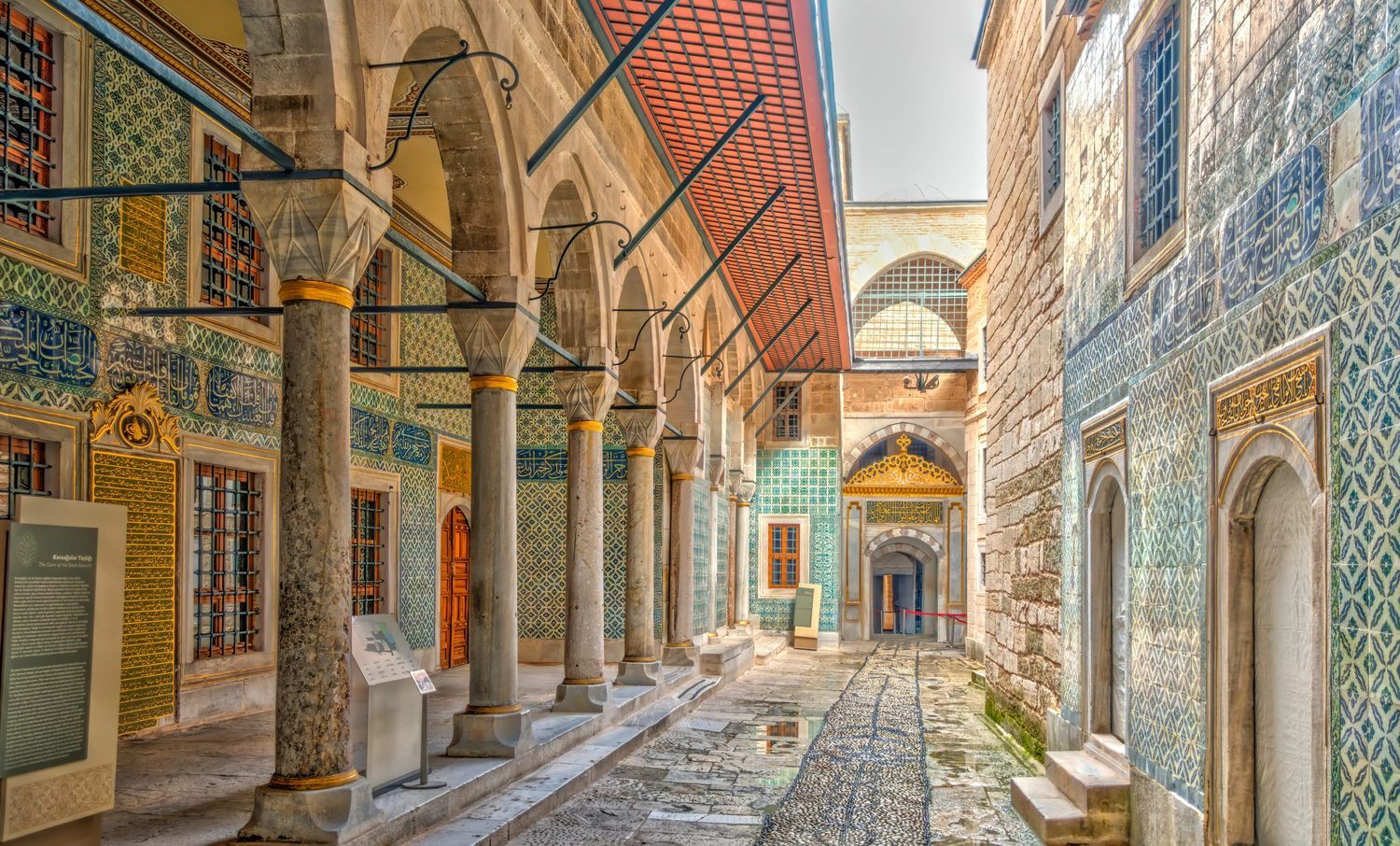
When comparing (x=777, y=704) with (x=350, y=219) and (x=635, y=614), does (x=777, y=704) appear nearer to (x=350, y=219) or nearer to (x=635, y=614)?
(x=635, y=614)

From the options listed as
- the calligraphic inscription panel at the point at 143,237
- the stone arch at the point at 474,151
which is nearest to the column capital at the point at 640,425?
the stone arch at the point at 474,151

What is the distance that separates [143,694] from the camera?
25.7ft

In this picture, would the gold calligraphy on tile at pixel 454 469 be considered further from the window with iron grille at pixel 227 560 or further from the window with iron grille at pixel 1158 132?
the window with iron grille at pixel 1158 132

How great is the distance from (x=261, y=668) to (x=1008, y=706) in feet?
21.1

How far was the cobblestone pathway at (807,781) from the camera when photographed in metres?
6.59

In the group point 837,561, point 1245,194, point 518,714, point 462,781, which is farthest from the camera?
point 837,561

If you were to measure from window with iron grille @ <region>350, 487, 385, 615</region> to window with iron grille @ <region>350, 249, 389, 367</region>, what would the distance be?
139cm

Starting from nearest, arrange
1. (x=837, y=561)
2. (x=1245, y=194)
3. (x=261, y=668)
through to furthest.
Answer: (x=1245, y=194)
(x=261, y=668)
(x=837, y=561)

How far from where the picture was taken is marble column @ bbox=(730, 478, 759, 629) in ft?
64.5

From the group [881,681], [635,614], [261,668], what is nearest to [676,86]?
[635,614]

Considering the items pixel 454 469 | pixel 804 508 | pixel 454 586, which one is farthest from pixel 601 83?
pixel 804 508

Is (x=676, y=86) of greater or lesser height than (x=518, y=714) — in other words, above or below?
above

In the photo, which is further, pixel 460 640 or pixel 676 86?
pixel 460 640

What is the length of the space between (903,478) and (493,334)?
19.0 metres
